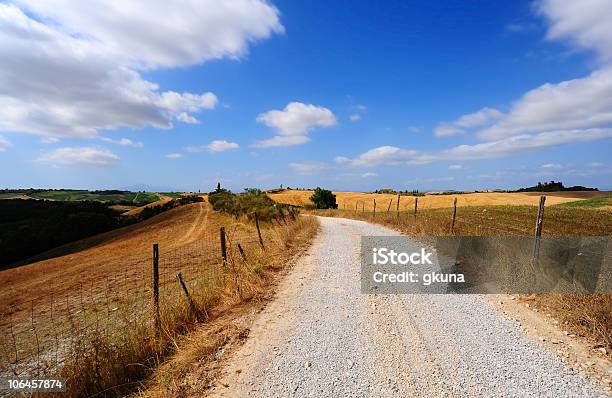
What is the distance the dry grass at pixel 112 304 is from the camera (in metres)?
4.62

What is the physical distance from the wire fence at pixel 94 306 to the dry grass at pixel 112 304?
37 millimetres

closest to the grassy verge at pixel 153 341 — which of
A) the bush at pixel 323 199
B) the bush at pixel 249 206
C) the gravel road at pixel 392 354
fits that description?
the gravel road at pixel 392 354

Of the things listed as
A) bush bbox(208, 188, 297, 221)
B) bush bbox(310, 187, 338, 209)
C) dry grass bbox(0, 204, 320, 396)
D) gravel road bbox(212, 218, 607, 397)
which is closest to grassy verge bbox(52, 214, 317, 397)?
dry grass bbox(0, 204, 320, 396)

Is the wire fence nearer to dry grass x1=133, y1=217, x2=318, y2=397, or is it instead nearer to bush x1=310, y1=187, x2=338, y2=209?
dry grass x1=133, y1=217, x2=318, y2=397

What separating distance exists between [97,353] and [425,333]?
16.9ft

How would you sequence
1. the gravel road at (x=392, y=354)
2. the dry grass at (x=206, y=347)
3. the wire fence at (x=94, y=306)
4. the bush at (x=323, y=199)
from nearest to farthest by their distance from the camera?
the gravel road at (x=392, y=354) → the dry grass at (x=206, y=347) → the wire fence at (x=94, y=306) → the bush at (x=323, y=199)

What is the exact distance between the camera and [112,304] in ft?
31.4

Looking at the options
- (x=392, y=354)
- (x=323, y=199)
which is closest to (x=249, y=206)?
(x=392, y=354)

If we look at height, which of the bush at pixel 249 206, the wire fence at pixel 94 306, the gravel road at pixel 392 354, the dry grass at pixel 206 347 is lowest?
the wire fence at pixel 94 306

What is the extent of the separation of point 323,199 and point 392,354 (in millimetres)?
62045

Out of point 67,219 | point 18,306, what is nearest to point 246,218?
point 18,306

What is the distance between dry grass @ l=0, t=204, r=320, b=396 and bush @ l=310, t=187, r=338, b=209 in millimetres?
40494

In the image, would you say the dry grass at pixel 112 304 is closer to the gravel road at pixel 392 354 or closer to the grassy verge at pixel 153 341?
the grassy verge at pixel 153 341

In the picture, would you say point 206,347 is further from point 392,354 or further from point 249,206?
point 249,206
